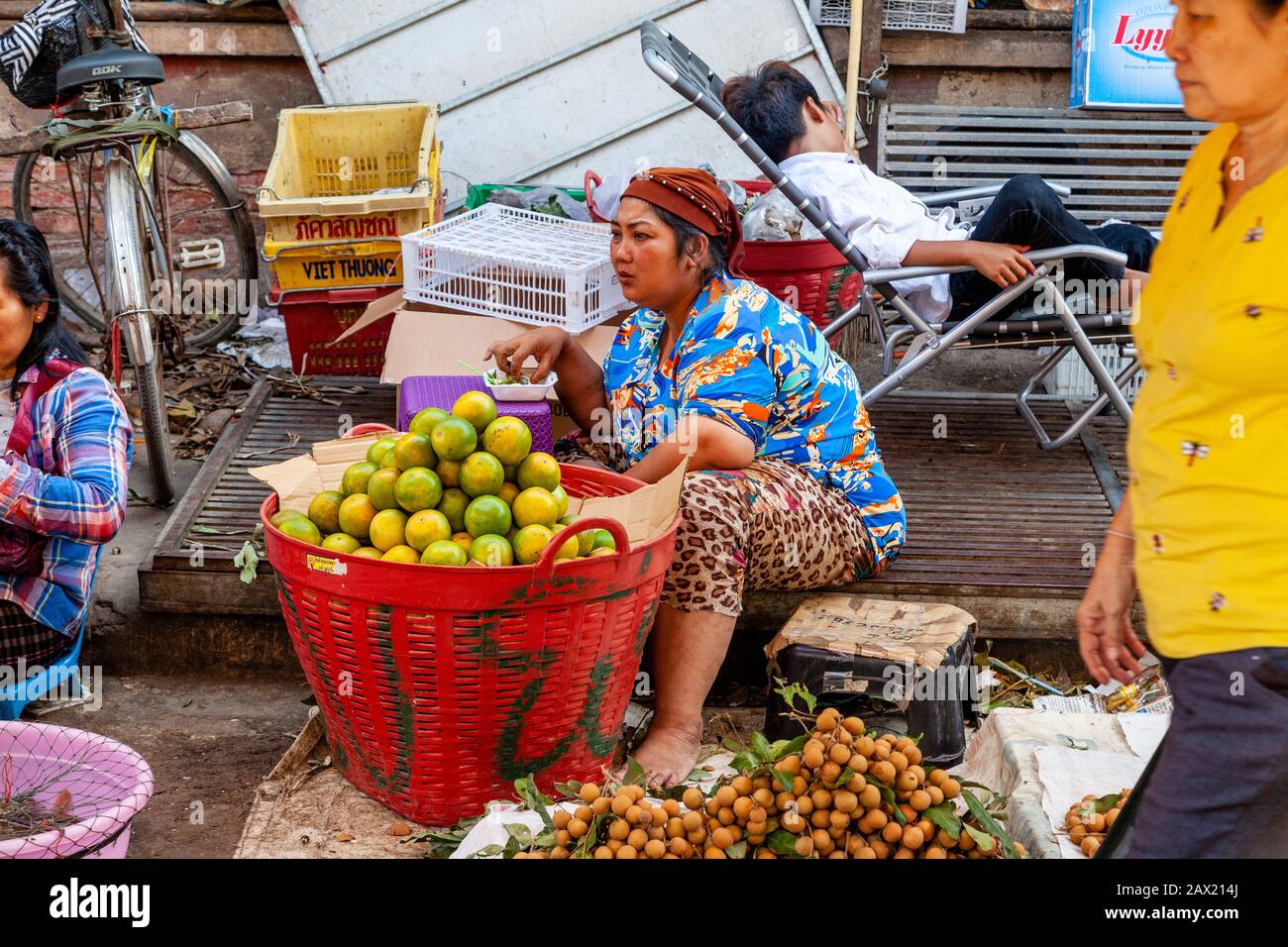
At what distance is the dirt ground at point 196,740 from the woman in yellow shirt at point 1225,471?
2129 millimetres

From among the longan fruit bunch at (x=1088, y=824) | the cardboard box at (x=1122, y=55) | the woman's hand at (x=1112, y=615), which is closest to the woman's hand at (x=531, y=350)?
the longan fruit bunch at (x=1088, y=824)

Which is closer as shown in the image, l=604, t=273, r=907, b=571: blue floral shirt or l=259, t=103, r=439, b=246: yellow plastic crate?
l=604, t=273, r=907, b=571: blue floral shirt

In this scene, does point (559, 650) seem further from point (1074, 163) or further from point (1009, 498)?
point (1074, 163)

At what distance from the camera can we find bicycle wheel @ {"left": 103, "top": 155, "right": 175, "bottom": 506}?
402 cm

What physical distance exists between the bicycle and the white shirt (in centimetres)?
188

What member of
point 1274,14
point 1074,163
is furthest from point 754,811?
point 1074,163

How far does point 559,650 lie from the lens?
113 inches

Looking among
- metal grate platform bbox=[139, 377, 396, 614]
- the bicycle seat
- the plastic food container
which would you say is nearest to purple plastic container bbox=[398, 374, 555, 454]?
the plastic food container

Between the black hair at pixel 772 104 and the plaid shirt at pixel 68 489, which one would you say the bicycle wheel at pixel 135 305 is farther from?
the black hair at pixel 772 104

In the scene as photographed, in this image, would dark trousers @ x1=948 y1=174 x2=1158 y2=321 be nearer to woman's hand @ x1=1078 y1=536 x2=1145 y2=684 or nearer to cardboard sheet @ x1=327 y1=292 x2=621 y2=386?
cardboard sheet @ x1=327 y1=292 x2=621 y2=386

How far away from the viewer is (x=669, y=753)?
10.6 ft

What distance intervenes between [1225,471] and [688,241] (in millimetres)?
1822
